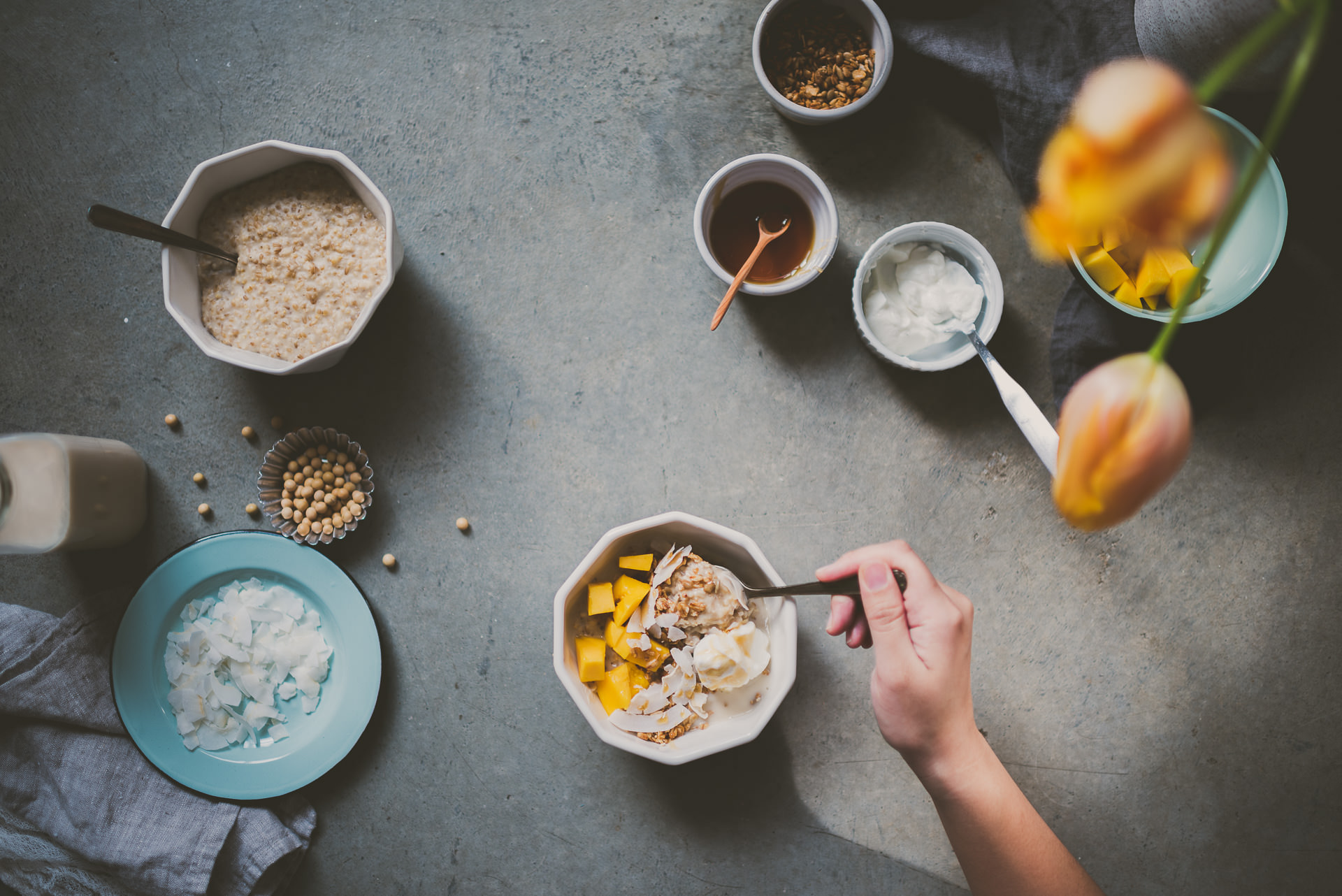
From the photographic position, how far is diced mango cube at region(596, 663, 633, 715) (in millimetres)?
1255

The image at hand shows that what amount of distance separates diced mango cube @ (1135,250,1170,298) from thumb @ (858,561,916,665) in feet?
2.14

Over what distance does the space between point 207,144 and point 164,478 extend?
0.64 metres

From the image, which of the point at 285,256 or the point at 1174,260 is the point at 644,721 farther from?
the point at 1174,260

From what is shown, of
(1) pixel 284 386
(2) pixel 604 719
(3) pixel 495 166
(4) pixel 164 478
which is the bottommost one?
(2) pixel 604 719

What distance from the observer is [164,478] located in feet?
4.73

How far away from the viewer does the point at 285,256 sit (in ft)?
4.32

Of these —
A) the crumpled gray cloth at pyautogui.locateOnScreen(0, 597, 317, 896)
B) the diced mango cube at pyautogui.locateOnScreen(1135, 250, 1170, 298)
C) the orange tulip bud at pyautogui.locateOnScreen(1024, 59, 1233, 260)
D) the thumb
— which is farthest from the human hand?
the crumpled gray cloth at pyautogui.locateOnScreen(0, 597, 317, 896)

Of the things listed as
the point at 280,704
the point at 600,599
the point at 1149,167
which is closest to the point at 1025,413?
the point at 600,599

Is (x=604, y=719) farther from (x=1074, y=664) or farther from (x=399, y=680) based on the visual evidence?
(x=1074, y=664)

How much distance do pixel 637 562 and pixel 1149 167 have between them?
97cm

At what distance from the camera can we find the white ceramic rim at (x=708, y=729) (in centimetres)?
119

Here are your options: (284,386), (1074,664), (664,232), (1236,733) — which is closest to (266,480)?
(284,386)

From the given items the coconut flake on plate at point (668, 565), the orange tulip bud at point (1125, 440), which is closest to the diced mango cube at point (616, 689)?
the coconut flake on plate at point (668, 565)

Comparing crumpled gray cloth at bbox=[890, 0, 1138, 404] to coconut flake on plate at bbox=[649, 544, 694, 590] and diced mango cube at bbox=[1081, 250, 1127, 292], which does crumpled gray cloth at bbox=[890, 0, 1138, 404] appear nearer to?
diced mango cube at bbox=[1081, 250, 1127, 292]
